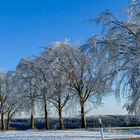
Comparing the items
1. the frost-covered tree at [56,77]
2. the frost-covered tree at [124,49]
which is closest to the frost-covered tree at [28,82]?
the frost-covered tree at [56,77]

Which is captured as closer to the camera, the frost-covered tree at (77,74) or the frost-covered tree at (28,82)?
the frost-covered tree at (77,74)

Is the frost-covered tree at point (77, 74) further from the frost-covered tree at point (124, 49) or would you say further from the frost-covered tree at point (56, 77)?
the frost-covered tree at point (124, 49)

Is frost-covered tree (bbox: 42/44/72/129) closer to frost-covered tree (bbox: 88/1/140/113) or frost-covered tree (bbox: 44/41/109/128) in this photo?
frost-covered tree (bbox: 44/41/109/128)

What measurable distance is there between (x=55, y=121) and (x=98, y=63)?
38761 millimetres

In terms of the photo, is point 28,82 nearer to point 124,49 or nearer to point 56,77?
point 56,77

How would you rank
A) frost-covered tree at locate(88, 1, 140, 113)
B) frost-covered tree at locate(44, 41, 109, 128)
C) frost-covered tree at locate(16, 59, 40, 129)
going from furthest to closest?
frost-covered tree at locate(16, 59, 40, 129), frost-covered tree at locate(44, 41, 109, 128), frost-covered tree at locate(88, 1, 140, 113)

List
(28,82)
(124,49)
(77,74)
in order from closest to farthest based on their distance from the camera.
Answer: (124,49) < (77,74) < (28,82)

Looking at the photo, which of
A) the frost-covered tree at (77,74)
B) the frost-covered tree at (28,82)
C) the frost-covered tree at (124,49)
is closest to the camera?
the frost-covered tree at (124,49)

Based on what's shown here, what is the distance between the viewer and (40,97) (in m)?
51.5

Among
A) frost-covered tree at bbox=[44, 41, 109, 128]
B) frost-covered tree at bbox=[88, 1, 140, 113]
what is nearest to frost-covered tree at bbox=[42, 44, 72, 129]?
frost-covered tree at bbox=[44, 41, 109, 128]

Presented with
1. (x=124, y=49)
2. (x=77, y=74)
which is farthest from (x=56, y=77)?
(x=124, y=49)

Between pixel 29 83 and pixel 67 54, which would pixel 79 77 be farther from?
pixel 29 83

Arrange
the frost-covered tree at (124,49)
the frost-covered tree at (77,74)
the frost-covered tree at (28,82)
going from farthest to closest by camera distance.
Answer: the frost-covered tree at (28,82) → the frost-covered tree at (77,74) → the frost-covered tree at (124,49)

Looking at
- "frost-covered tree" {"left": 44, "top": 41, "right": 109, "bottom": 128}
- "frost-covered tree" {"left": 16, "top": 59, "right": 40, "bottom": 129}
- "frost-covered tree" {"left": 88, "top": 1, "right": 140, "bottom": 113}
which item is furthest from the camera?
"frost-covered tree" {"left": 16, "top": 59, "right": 40, "bottom": 129}
